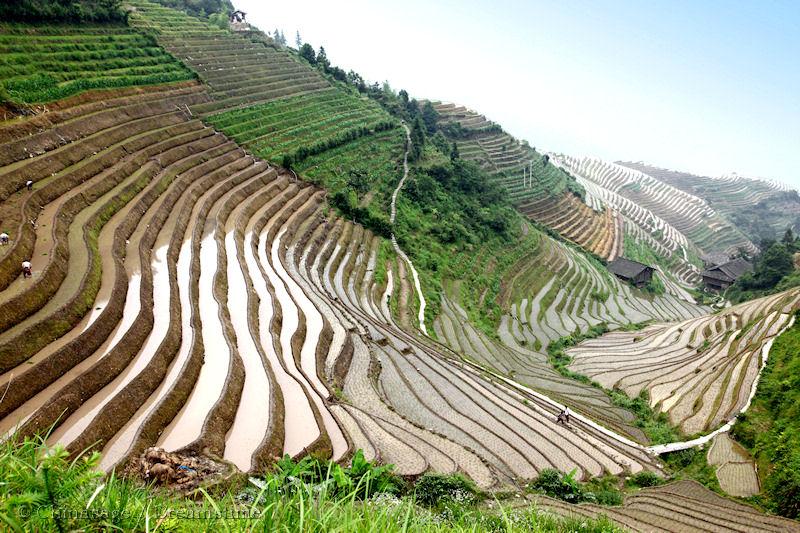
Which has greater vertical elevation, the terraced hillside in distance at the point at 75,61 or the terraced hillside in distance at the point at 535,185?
the terraced hillside in distance at the point at 75,61

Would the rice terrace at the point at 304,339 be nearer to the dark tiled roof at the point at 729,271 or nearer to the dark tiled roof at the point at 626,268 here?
the dark tiled roof at the point at 626,268

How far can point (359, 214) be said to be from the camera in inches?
1201

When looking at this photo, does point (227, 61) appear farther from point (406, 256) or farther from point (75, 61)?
point (406, 256)

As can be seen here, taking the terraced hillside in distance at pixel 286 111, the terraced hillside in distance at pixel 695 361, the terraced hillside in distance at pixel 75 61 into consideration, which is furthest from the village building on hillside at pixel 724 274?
the terraced hillside in distance at pixel 75 61

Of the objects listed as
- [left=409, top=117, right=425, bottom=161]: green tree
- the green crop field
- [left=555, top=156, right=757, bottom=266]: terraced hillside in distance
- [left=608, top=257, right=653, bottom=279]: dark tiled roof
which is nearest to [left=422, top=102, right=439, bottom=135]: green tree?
the green crop field

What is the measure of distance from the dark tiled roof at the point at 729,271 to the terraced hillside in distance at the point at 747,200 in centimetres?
4405

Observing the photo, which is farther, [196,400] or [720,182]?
[720,182]

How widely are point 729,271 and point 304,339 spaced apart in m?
53.8

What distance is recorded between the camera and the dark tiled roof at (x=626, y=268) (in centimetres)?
4612

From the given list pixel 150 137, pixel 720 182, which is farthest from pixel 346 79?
pixel 720 182

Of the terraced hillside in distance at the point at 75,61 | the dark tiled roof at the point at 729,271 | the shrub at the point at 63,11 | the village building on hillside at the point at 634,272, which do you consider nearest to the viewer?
the terraced hillside in distance at the point at 75,61

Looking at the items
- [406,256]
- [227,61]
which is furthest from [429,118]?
[406,256]

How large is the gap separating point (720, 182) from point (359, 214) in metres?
125

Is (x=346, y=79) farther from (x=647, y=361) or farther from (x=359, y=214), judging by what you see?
(x=647, y=361)
